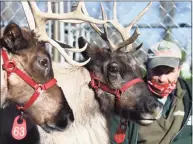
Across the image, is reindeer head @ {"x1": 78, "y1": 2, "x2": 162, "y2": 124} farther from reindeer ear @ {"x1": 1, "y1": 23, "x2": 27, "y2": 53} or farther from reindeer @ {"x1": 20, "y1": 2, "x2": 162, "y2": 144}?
reindeer ear @ {"x1": 1, "y1": 23, "x2": 27, "y2": 53}

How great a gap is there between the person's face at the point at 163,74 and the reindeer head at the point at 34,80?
895 mm

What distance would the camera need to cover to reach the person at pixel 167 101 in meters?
3.79

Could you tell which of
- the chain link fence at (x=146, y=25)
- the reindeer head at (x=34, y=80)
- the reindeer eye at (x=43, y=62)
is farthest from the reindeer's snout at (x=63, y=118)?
the chain link fence at (x=146, y=25)

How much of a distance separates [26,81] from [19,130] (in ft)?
1.13

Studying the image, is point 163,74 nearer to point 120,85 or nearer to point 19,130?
point 120,85

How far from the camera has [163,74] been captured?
13.5 feet

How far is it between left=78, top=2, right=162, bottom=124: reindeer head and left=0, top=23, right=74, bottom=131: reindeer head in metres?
0.54

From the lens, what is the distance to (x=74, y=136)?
12.6ft

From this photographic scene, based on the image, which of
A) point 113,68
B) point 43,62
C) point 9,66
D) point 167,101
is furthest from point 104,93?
point 9,66

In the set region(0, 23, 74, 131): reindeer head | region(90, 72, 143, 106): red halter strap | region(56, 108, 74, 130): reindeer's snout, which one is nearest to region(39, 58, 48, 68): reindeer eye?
region(0, 23, 74, 131): reindeer head

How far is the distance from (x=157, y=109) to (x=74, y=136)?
0.64m

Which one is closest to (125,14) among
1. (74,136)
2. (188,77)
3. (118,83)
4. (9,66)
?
(188,77)

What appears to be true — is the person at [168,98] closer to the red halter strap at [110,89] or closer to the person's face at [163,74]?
the person's face at [163,74]

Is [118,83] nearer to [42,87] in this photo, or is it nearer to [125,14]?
[42,87]
